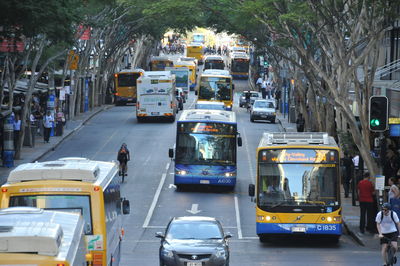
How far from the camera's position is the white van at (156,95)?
62.8m

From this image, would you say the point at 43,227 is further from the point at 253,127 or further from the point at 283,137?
the point at 253,127

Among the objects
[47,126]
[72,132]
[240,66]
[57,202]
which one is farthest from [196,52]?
[57,202]

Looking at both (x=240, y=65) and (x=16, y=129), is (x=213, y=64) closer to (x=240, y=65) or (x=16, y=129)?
(x=240, y=65)

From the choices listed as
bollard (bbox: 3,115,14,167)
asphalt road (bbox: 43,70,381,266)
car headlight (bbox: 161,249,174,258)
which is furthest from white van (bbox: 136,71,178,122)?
car headlight (bbox: 161,249,174,258)

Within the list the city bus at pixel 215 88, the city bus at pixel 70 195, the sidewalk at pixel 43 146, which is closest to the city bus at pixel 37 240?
the city bus at pixel 70 195

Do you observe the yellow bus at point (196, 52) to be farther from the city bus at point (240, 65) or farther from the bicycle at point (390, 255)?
the bicycle at point (390, 255)

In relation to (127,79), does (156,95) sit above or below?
below

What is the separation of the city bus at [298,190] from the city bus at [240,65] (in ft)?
295

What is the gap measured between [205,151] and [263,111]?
101 ft

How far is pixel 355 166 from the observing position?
35.6 meters

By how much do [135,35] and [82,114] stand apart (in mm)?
17165

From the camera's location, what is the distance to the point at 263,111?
68125 mm

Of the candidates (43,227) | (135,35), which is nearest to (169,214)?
(43,227)

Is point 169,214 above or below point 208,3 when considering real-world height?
below
